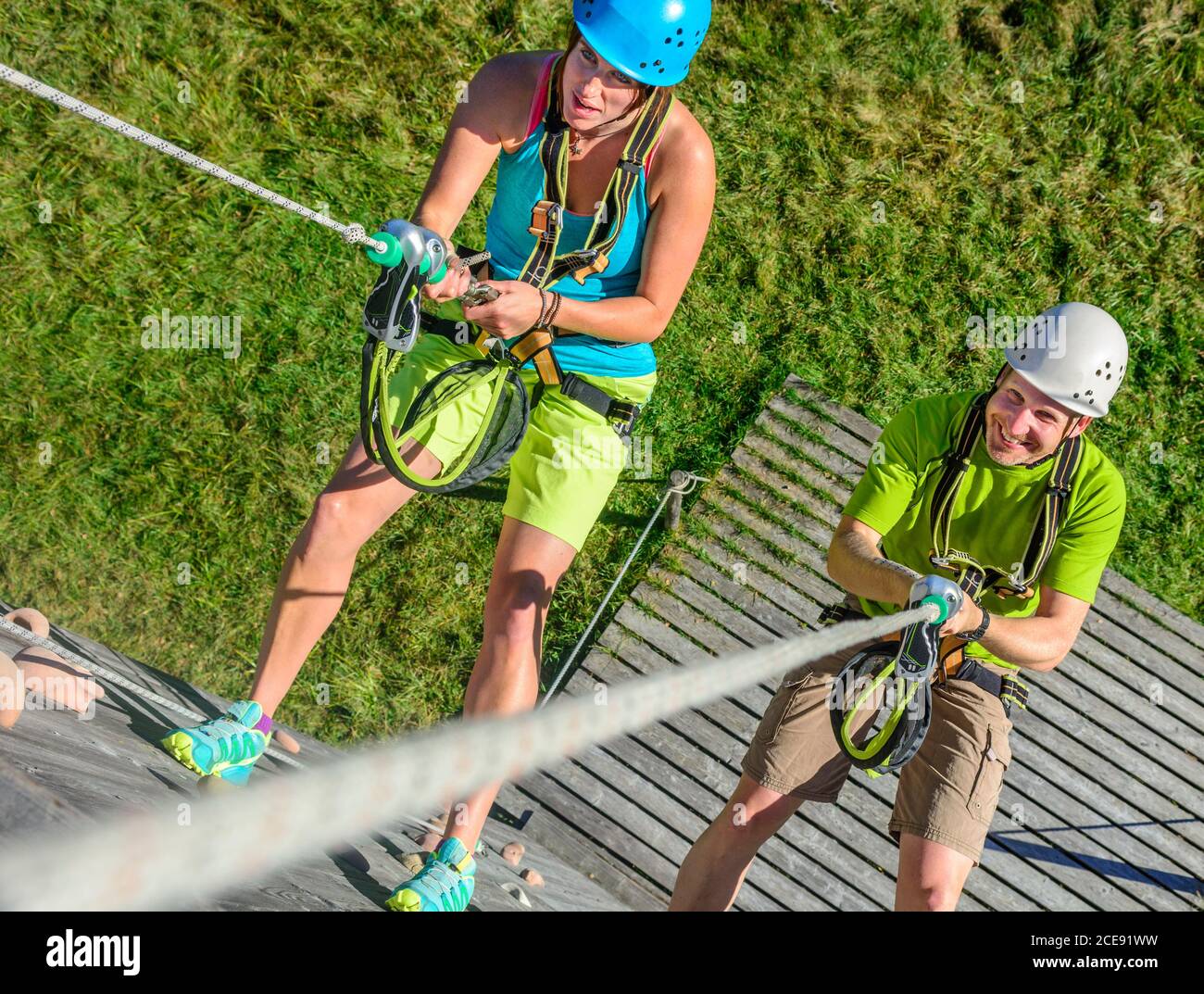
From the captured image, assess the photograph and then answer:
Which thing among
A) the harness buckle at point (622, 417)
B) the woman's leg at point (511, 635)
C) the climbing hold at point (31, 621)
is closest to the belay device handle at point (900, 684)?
the woman's leg at point (511, 635)

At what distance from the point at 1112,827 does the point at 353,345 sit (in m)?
4.13

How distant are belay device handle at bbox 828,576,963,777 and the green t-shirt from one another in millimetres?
257

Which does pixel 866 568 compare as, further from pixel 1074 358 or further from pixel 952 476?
pixel 1074 358

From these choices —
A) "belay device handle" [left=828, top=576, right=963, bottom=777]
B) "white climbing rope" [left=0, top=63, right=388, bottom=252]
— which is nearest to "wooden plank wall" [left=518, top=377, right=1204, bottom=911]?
"belay device handle" [left=828, top=576, right=963, bottom=777]

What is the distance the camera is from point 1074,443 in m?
3.50

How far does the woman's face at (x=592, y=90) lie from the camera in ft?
10.3

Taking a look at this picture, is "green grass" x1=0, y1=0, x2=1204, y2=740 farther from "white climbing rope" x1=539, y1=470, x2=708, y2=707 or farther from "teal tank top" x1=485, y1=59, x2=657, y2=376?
"teal tank top" x1=485, y1=59, x2=657, y2=376

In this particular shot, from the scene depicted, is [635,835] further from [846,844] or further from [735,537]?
[735,537]

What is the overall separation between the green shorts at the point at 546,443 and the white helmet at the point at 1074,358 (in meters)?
1.31

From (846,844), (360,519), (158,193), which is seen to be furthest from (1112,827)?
(158,193)

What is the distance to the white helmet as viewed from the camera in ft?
11.1

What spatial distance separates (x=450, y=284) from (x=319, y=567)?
1.05 m

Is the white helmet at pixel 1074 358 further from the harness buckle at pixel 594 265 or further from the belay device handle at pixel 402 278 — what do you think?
the belay device handle at pixel 402 278

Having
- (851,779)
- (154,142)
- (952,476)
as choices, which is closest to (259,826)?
(154,142)
